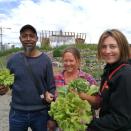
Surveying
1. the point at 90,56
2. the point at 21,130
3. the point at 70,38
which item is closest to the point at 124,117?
the point at 21,130

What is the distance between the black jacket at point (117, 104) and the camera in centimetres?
308

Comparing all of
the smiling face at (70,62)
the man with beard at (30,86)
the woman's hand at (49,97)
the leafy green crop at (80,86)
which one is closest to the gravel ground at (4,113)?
the man with beard at (30,86)

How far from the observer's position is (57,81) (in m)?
4.80

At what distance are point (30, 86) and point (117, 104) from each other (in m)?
1.98

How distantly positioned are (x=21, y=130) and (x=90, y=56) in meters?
21.2

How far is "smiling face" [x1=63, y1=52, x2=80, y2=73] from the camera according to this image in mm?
4711

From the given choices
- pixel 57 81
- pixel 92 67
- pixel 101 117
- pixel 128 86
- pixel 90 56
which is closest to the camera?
pixel 128 86

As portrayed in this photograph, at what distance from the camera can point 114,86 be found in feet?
10.4

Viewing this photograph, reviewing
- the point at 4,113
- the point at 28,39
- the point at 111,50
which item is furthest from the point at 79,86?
the point at 4,113

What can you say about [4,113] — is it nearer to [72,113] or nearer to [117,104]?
[72,113]

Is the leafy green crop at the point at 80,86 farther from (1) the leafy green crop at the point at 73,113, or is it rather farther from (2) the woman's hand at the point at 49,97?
(2) the woman's hand at the point at 49,97

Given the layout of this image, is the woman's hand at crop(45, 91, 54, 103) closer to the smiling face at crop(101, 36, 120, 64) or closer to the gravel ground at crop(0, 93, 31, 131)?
the smiling face at crop(101, 36, 120, 64)

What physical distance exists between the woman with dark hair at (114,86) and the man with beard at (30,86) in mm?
1526

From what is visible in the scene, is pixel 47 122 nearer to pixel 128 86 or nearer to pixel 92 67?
pixel 128 86
